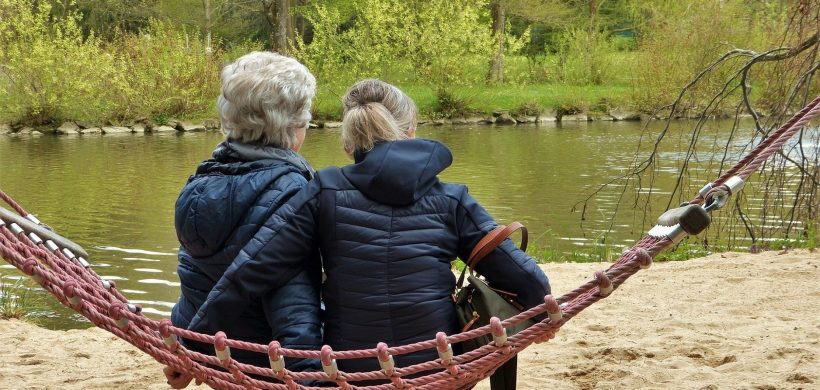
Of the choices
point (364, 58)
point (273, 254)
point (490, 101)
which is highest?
point (273, 254)

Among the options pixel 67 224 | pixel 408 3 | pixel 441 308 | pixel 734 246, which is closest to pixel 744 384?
pixel 441 308

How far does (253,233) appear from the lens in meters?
2.48

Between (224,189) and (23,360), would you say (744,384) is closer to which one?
(224,189)

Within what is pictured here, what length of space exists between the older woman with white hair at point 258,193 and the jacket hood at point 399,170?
0.69 feet

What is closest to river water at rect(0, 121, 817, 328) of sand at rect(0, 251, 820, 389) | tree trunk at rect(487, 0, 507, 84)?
sand at rect(0, 251, 820, 389)

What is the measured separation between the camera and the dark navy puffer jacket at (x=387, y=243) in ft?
7.83

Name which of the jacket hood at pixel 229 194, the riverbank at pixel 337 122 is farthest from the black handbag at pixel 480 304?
the riverbank at pixel 337 122

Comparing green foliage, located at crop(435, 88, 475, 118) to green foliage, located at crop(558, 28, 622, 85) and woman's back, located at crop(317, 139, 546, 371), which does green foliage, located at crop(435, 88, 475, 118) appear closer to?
green foliage, located at crop(558, 28, 622, 85)

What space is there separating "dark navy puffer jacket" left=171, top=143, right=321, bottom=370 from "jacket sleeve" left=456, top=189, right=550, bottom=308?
0.40 m

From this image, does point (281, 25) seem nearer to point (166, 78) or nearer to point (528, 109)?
point (166, 78)

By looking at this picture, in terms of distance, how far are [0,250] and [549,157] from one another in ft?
45.0

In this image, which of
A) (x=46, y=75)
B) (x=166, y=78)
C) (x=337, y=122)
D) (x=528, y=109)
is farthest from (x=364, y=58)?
(x=46, y=75)

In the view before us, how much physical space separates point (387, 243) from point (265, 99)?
50cm

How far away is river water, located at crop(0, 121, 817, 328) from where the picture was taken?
7953mm
